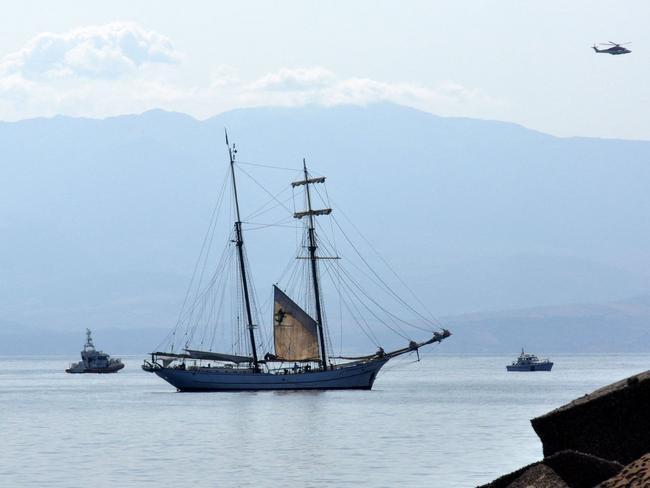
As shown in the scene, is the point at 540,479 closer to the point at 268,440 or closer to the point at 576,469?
the point at 576,469

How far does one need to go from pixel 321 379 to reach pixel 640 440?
4349 inches

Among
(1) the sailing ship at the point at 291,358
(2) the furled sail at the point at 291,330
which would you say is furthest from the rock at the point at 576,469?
(2) the furled sail at the point at 291,330

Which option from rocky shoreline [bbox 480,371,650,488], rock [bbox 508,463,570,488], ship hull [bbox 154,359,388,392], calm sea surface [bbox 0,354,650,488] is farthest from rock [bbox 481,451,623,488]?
ship hull [bbox 154,359,388,392]

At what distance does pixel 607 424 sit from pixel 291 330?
105086 millimetres

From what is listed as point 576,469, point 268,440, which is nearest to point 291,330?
point 268,440

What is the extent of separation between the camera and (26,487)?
49.3 meters

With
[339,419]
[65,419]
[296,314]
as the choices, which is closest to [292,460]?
[339,419]

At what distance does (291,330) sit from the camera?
124 meters

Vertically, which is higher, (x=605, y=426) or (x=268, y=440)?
(x=605, y=426)

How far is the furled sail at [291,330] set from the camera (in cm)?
12319

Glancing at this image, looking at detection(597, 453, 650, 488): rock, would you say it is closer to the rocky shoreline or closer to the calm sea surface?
the rocky shoreline

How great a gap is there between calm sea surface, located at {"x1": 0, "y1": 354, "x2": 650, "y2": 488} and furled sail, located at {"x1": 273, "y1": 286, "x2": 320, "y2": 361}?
11.7 feet

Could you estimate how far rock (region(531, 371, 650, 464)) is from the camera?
61.1 ft

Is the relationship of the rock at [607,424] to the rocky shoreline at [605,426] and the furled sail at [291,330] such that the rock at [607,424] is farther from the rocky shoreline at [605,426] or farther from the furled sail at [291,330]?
the furled sail at [291,330]
